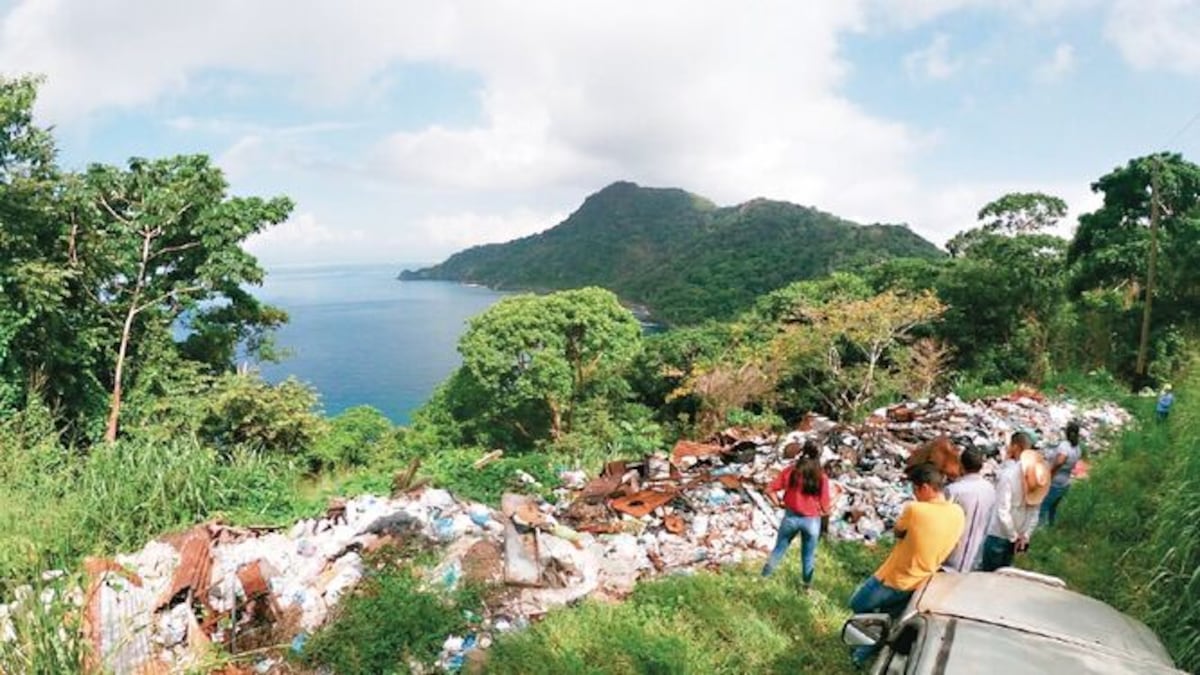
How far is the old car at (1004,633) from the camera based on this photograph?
9.77ft

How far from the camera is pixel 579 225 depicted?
152125mm

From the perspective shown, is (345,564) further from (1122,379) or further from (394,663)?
(1122,379)

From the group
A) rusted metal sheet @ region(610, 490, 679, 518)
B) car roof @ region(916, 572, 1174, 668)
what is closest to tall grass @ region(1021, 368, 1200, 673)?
car roof @ region(916, 572, 1174, 668)

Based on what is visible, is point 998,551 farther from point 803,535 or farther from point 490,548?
point 490,548

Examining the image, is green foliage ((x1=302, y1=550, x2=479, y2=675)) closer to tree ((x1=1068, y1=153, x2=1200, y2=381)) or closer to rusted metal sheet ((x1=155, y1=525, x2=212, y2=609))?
rusted metal sheet ((x1=155, y1=525, x2=212, y2=609))

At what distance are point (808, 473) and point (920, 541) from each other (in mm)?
1390

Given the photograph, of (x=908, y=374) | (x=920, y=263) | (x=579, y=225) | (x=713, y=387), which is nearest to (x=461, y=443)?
(x=713, y=387)

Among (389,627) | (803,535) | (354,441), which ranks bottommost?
(354,441)

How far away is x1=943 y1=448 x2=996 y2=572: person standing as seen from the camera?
4562 millimetres

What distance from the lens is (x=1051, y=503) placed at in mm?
6801

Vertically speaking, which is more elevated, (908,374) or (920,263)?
(920,263)

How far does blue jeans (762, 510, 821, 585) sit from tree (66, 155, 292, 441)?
52.2 ft

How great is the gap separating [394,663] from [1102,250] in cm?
2346

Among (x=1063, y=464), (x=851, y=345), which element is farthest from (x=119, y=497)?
(x=851, y=345)
